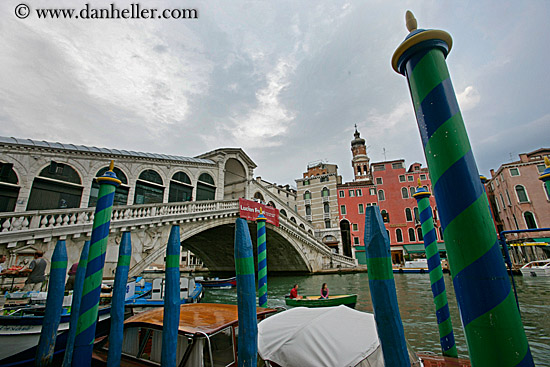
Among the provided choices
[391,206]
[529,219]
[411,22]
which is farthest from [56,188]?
[529,219]

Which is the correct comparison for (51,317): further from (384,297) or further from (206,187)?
Answer: (206,187)

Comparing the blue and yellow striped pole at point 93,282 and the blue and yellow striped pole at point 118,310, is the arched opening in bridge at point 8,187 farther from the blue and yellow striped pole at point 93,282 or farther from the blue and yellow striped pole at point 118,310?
the blue and yellow striped pole at point 93,282

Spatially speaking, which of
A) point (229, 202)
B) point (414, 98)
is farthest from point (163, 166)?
point (414, 98)

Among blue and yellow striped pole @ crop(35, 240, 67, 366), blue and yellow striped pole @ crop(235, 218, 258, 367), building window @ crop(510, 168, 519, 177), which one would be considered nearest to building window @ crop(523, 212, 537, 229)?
building window @ crop(510, 168, 519, 177)

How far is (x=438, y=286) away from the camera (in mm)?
3992

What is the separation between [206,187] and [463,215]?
17.1m

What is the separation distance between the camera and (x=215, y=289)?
1510cm

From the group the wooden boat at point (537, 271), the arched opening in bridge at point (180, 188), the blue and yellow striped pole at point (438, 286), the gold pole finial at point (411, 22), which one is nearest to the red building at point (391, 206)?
the wooden boat at point (537, 271)

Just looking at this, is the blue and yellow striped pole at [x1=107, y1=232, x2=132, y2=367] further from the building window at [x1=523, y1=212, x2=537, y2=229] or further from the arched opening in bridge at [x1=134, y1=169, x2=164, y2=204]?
the building window at [x1=523, y1=212, x2=537, y2=229]

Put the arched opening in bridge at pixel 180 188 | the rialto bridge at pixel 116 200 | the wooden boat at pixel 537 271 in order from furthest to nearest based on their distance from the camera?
the arched opening in bridge at pixel 180 188, the wooden boat at pixel 537 271, the rialto bridge at pixel 116 200

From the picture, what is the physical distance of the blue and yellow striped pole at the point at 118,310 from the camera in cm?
345

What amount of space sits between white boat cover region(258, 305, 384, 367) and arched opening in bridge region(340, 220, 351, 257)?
965 inches

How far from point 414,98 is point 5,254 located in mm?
9765

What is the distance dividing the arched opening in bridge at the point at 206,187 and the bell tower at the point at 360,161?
2684cm
